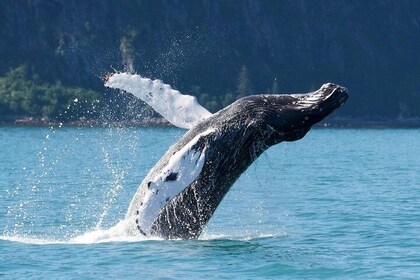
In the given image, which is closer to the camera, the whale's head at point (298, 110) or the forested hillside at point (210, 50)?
the whale's head at point (298, 110)

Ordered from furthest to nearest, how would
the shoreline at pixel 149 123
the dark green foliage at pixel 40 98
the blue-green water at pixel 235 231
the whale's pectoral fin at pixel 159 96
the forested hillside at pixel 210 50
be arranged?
the forested hillside at pixel 210 50, the dark green foliage at pixel 40 98, the shoreline at pixel 149 123, the whale's pectoral fin at pixel 159 96, the blue-green water at pixel 235 231

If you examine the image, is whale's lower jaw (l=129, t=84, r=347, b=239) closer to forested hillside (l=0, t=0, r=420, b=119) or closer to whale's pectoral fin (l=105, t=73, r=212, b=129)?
whale's pectoral fin (l=105, t=73, r=212, b=129)

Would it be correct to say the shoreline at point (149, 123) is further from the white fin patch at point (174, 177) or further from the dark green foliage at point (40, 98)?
the white fin patch at point (174, 177)

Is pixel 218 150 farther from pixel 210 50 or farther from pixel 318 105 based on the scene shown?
pixel 210 50

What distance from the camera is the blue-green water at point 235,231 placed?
15844 mm

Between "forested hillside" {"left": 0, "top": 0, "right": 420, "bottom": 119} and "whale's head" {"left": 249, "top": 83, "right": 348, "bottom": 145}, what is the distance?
312 feet

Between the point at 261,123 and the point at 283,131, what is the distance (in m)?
0.34

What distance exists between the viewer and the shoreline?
108 m

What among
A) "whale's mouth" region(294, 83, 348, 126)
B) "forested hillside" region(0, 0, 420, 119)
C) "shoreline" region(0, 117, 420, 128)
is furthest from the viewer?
"forested hillside" region(0, 0, 420, 119)

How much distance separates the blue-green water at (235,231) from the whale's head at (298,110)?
721mm

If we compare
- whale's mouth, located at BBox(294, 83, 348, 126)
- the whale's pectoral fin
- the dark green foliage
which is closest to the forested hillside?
the dark green foliage

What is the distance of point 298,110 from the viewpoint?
16344 mm

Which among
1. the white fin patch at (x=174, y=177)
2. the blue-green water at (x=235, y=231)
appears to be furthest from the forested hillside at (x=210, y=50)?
the white fin patch at (x=174, y=177)

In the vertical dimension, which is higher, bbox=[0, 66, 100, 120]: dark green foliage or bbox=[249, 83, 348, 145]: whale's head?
bbox=[0, 66, 100, 120]: dark green foliage
